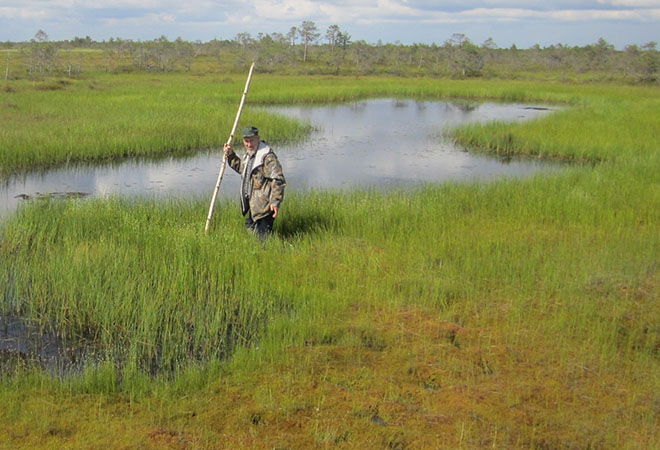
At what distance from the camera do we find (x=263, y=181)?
23.5 feet

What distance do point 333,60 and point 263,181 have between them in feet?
167

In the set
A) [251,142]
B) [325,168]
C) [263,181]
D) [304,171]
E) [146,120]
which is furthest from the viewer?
[146,120]

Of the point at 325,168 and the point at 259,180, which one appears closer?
the point at 259,180

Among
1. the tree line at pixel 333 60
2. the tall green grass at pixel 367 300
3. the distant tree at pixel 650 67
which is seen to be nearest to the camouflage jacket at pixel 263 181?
the tall green grass at pixel 367 300

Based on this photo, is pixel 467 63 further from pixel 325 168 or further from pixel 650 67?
pixel 325 168

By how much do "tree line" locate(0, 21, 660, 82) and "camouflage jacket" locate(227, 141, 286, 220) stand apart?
29452mm

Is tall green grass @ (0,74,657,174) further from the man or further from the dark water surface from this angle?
the man

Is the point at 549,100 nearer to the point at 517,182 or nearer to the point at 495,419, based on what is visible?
the point at 517,182

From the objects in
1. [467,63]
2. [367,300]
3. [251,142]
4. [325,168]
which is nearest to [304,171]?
[325,168]

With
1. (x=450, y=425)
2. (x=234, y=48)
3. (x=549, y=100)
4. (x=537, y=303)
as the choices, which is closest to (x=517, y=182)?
(x=537, y=303)

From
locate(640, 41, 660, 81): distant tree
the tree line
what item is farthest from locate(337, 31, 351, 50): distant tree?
locate(640, 41, 660, 81): distant tree

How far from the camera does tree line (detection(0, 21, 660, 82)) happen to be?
41.9 metres

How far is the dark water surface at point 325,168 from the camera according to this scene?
12.2 metres

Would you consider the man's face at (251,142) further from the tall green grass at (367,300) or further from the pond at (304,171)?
the pond at (304,171)
